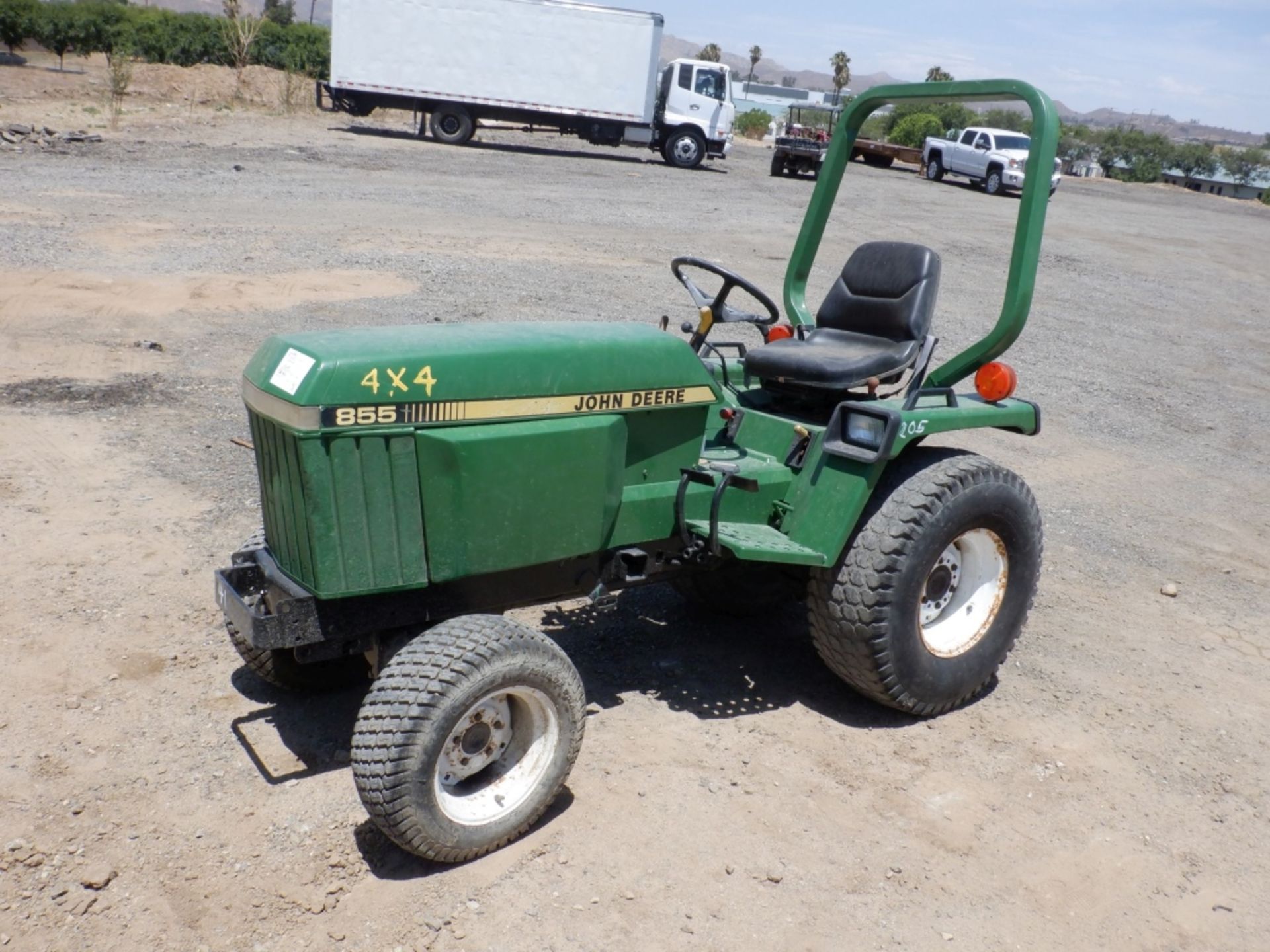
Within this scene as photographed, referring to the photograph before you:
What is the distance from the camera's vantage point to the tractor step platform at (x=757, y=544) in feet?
12.0

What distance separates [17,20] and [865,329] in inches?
1804

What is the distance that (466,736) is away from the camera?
3.25 meters

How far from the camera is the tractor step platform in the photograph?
366cm

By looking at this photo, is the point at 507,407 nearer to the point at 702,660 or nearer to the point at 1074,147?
the point at 702,660

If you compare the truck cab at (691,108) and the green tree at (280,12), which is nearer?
the truck cab at (691,108)

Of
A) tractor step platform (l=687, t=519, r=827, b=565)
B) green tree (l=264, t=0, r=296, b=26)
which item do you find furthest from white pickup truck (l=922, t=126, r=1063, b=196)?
green tree (l=264, t=0, r=296, b=26)

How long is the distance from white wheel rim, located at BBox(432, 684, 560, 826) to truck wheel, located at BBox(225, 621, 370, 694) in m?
0.83

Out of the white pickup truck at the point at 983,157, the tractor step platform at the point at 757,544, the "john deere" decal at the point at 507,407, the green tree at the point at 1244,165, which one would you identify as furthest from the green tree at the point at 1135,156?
the "john deere" decal at the point at 507,407

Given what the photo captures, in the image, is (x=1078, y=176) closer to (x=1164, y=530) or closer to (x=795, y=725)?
(x=1164, y=530)

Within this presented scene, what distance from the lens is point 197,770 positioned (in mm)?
3545

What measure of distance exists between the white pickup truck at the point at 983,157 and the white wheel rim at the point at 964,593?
23.9m

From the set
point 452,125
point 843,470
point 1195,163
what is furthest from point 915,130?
point 843,470

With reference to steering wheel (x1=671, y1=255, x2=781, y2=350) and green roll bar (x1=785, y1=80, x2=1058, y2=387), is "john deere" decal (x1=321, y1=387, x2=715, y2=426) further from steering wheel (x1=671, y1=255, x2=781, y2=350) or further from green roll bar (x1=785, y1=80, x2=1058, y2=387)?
green roll bar (x1=785, y1=80, x2=1058, y2=387)

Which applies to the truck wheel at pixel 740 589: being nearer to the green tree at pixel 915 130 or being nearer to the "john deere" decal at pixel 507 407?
the "john deere" decal at pixel 507 407
